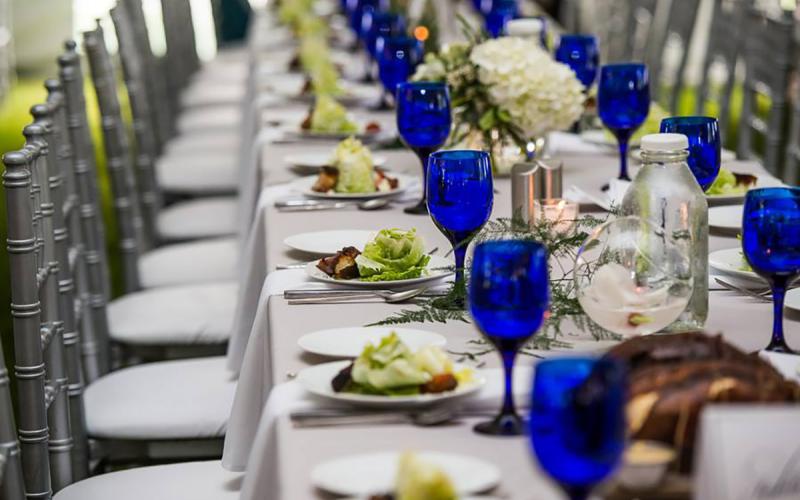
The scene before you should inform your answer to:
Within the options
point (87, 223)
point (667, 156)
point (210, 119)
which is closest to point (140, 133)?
point (87, 223)

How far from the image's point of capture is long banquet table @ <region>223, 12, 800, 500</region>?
127cm

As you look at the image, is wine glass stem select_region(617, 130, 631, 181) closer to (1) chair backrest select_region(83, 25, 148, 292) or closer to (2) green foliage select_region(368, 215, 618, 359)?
(2) green foliage select_region(368, 215, 618, 359)

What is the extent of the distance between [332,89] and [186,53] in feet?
10.6

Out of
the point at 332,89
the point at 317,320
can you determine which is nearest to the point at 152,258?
the point at 332,89

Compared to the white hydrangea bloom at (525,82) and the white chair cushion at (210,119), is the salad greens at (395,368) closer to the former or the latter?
the white hydrangea bloom at (525,82)

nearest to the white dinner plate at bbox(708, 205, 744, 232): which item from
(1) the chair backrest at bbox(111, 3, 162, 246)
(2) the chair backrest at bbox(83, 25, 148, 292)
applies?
(2) the chair backrest at bbox(83, 25, 148, 292)

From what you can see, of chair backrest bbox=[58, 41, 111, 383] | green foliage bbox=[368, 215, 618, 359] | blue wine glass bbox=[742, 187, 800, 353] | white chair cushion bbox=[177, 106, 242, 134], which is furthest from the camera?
white chair cushion bbox=[177, 106, 242, 134]

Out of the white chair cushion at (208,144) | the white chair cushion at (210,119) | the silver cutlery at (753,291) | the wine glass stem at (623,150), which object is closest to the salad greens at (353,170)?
the wine glass stem at (623,150)

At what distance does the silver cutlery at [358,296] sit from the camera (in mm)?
1811

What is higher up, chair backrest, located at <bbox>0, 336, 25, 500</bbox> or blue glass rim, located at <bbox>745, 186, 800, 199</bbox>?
blue glass rim, located at <bbox>745, 186, 800, 199</bbox>

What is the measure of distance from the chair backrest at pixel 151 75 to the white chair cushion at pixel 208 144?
0.05 meters

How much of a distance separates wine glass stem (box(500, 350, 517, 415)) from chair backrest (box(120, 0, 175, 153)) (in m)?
3.71

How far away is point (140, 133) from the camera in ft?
13.9

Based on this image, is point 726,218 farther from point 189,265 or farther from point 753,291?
point 189,265
